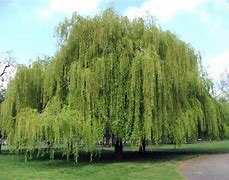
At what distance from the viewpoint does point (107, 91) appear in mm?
19297

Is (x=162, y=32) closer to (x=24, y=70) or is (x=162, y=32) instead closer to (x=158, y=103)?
(x=158, y=103)

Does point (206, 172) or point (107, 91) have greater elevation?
point (107, 91)

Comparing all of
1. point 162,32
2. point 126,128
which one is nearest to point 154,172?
point 126,128

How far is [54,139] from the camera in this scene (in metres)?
17.5

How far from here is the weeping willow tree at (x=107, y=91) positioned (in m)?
18.1

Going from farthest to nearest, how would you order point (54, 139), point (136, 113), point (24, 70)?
point (24, 70)
point (136, 113)
point (54, 139)

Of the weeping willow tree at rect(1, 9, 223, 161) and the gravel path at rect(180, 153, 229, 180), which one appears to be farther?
the weeping willow tree at rect(1, 9, 223, 161)

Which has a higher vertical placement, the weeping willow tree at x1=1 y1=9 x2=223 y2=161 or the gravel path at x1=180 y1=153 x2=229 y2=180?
A: the weeping willow tree at x1=1 y1=9 x2=223 y2=161

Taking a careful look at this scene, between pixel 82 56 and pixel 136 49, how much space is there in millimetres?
2759

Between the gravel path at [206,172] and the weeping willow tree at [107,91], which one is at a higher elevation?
the weeping willow tree at [107,91]

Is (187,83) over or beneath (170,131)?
over

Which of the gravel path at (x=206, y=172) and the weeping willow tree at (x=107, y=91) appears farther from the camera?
the weeping willow tree at (x=107, y=91)

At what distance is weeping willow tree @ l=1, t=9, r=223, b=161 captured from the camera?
1812 centimetres

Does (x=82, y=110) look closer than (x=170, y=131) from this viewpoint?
Yes
